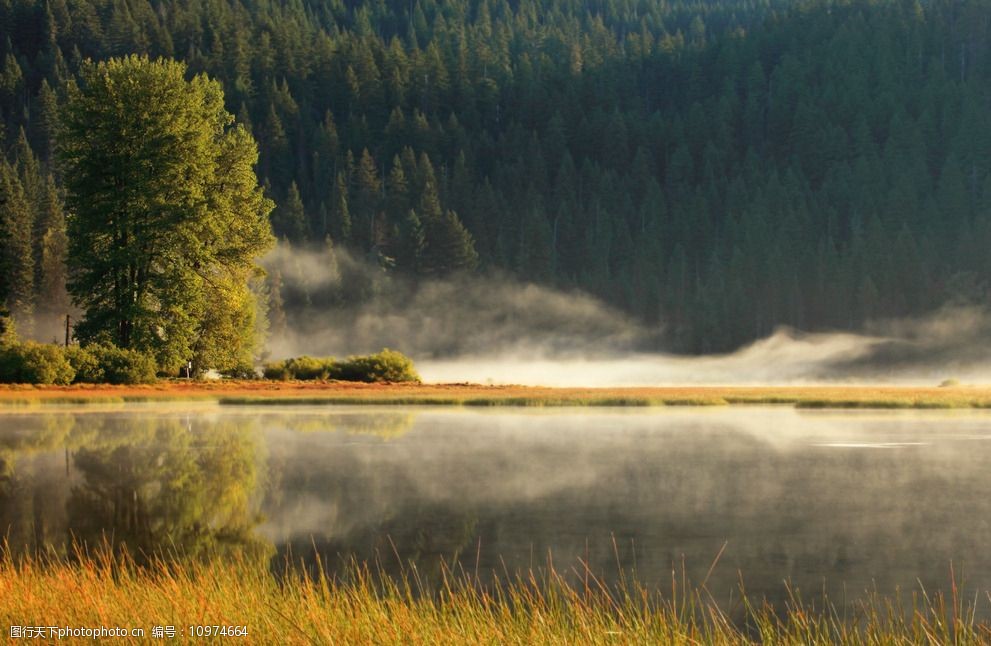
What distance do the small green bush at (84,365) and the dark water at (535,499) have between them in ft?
59.3

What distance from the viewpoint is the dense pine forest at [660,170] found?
467 ft

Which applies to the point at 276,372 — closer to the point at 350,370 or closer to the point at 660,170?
the point at 350,370

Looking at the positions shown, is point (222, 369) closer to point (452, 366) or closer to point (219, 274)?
point (219, 274)

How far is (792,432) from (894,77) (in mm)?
158100

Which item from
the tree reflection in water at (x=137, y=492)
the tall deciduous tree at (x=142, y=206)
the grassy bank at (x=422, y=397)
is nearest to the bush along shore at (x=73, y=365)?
the grassy bank at (x=422, y=397)

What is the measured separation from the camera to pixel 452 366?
116m

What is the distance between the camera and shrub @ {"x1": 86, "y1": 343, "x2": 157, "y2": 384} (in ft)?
167

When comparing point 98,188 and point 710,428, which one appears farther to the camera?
point 98,188

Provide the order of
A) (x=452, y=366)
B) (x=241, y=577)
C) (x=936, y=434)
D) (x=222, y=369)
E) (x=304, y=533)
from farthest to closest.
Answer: (x=452, y=366), (x=222, y=369), (x=936, y=434), (x=304, y=533), (x=241, y=577)

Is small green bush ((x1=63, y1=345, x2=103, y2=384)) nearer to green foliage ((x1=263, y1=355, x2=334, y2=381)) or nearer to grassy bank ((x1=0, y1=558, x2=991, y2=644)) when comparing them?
green foliage ((x1=263, y1=355, x2=334, y2=381))

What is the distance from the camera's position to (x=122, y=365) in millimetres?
51250

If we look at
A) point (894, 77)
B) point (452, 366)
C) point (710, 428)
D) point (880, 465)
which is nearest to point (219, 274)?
point (710, 428)

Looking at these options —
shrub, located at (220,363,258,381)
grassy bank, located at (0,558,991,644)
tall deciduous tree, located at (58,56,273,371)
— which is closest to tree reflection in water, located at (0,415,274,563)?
grassy bank, located at (0,558,991,644)

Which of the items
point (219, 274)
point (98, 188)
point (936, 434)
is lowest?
point (936, 434)
